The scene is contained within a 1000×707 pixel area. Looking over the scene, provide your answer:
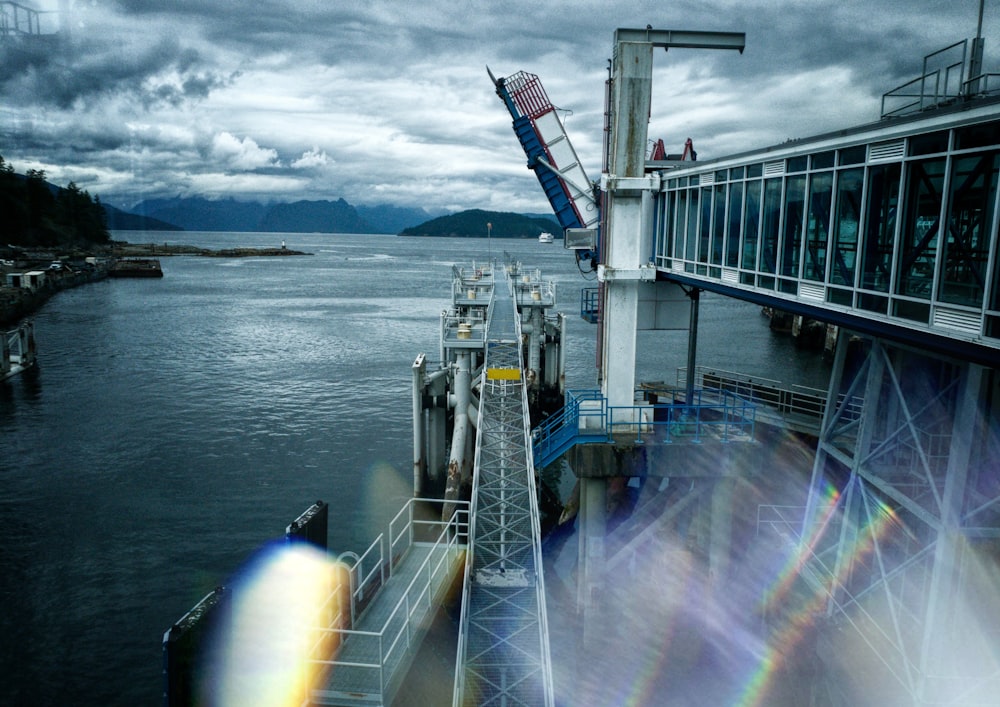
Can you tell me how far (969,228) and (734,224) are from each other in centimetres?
436

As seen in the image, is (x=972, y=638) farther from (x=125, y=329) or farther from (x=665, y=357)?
(x=125, y=329)

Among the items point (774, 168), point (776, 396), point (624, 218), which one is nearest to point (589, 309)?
point (776, 396)

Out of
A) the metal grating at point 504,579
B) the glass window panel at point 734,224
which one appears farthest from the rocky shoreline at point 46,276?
the glass window panel at point 734,224

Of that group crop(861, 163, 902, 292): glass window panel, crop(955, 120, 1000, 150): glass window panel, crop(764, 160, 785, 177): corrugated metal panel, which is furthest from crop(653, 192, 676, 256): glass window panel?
crop(955, 120, 1000, 150): glass window panel

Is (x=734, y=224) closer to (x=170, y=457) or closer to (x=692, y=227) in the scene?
(x=692, y=227)

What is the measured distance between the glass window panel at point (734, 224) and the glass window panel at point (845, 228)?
2.80 metres

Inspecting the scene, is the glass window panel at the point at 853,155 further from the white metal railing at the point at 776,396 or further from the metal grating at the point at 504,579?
the white metal railing at the point at 776,396

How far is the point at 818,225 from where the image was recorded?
10.5 meters

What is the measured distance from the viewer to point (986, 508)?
28.3ft

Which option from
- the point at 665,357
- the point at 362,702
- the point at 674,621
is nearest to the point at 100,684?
the point at 362,702

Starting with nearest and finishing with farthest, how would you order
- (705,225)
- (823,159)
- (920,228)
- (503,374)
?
1. (920,228)
2. (823,159)
3. (705,225)
4. (503,374)

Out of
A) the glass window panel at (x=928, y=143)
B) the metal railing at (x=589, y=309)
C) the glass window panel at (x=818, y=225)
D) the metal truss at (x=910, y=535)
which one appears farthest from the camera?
the metal railing at (x=589, y=309)

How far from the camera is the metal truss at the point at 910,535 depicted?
8688 mm

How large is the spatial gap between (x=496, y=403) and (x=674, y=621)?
6483 millimetres
